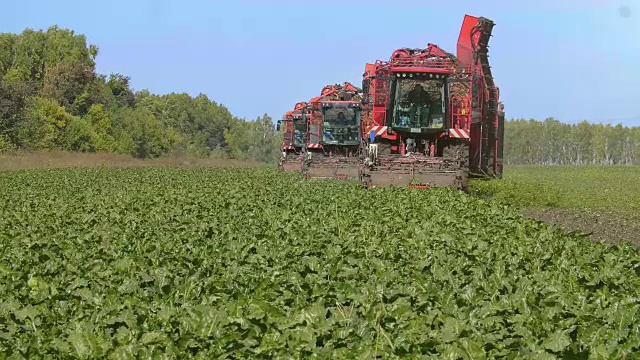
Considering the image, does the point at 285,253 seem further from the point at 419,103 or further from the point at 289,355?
the point at 419,103

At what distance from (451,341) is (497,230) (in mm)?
7400

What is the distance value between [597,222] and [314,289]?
11.5 metres

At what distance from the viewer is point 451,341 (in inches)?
230

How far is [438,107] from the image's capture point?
2536cm

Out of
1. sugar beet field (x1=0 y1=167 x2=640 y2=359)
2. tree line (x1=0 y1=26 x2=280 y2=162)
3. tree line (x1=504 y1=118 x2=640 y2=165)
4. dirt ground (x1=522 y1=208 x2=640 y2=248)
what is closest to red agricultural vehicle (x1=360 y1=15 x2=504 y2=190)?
dirt ground (x1=522 y1=208 x2=640 y2=248)

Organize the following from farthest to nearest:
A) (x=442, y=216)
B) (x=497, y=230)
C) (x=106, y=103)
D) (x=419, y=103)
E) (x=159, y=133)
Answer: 1. (x=159, y=133)
2. (x=106, y=103)
3. (x=419, y=103)
4. (x=442, y=216)
5. (x=497, y=230)

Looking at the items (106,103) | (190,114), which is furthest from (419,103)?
(190,114)

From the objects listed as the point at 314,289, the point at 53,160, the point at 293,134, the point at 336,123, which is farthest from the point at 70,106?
the point at 314,289

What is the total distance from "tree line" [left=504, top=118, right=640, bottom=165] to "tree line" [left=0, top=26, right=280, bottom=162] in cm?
6623

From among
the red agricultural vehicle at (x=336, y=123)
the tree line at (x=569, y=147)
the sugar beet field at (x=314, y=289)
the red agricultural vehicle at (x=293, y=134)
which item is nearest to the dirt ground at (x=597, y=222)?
the sugar beet field at (x=314, y=289)

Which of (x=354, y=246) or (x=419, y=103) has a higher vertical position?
(x=419, y=103)

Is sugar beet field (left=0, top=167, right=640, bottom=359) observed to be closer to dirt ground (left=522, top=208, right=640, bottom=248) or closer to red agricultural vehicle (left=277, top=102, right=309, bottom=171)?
dirt ground (left=522, top=208, right=640, bottom=248)

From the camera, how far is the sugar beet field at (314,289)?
588cm

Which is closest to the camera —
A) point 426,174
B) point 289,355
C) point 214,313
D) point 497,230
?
point 289,355
